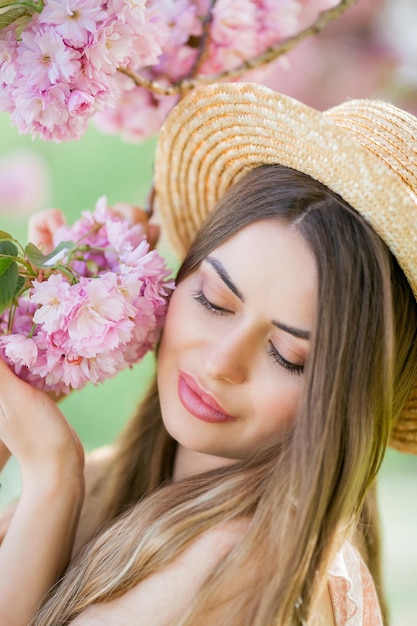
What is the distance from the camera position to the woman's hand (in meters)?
1.22

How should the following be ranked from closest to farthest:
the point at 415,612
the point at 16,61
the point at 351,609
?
1. the point at 16,61
2. the point at 351,609
3. the point at 415,612

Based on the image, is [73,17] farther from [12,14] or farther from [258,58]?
[258,58]

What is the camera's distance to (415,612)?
2.86 meters

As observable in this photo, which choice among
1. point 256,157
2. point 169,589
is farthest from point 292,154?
point 169,589

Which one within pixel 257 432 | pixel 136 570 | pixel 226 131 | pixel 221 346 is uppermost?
pixel 226 131

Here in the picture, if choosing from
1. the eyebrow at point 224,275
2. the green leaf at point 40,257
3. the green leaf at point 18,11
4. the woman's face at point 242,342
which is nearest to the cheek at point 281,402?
the woman's face at point 242,342

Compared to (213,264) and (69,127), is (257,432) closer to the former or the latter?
(213,264)

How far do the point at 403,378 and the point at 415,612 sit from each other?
1.86 m

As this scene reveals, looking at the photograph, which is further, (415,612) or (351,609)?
(415,612)

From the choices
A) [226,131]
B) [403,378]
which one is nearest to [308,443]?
[403,378]

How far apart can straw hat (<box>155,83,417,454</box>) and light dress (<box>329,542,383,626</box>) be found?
23 centimetres

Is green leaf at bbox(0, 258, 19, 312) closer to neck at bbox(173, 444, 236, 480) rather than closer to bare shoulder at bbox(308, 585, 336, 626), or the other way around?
neck at bbox(173, 444, 236, 480)

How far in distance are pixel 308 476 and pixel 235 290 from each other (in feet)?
0.95

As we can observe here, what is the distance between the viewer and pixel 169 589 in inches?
43.9
